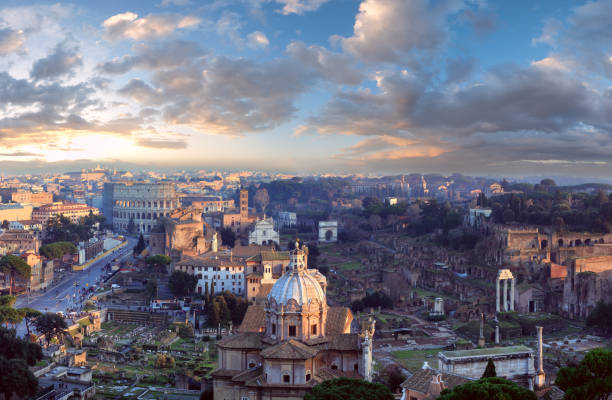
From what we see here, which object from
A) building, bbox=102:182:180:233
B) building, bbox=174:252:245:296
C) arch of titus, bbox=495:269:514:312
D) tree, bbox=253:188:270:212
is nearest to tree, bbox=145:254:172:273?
building, bbox=174:252:245:296

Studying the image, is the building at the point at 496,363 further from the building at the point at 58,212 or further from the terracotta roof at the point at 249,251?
the building at the point at 58,212

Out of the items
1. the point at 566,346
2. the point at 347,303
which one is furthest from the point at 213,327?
the point at 566,346

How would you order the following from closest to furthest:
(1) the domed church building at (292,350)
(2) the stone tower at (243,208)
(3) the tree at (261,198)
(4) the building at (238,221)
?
(1) the domed church building at (292,350) → (4) the building at (238,221) → (2) the stone tower at (243,208) → (3) the tree at (261,198)

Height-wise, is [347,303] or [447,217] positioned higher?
[447,217]

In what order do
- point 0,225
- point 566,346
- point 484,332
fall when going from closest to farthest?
1. point 566,346
2. point 484,332
3. point 0,225

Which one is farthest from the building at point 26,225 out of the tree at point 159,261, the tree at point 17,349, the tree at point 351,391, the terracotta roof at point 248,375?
the tree at point 351,391

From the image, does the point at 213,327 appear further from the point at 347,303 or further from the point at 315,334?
the point at 315,334

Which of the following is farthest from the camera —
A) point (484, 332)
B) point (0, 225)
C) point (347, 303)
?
point (0, 225)

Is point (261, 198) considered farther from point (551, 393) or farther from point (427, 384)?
point (427, 384)
